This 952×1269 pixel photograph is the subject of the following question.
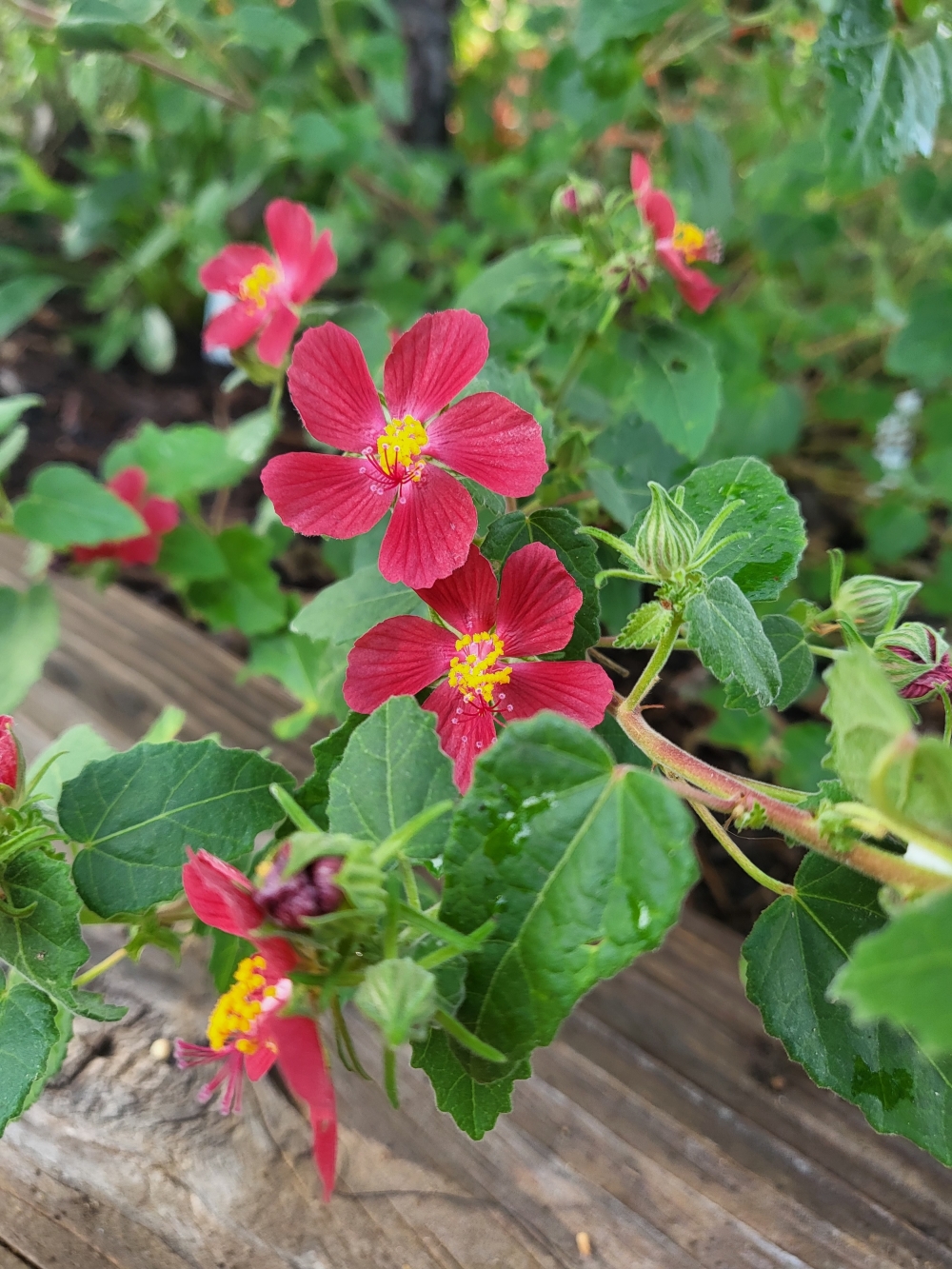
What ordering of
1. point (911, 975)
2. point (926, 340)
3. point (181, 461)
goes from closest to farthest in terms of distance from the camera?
point (911, 975) → point (181, 461) → point (926, 340)

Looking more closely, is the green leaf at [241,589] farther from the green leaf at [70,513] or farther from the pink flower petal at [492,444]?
the pink flower petal at [492,444]

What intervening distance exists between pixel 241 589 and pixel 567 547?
0.56 m

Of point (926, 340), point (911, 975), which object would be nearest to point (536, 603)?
point (911, 975)

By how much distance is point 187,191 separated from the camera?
136 cm

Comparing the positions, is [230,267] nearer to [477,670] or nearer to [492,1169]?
[477,670]

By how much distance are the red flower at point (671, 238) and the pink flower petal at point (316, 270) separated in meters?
0.24

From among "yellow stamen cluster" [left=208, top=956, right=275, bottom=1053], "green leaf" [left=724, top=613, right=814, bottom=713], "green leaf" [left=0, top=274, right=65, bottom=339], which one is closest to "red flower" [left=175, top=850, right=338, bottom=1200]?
"yellow stamen cluster" [left=208, top=956, right=275, bottom=1053]

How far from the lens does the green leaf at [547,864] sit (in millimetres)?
341

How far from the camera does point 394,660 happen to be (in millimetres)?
460

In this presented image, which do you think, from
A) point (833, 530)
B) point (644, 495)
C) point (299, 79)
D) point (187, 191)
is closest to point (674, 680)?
point (644, 495)

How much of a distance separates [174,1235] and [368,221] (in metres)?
1.32

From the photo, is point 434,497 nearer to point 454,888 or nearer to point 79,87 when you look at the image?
point 454,888

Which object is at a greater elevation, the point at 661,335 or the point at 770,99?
the point at 770,99

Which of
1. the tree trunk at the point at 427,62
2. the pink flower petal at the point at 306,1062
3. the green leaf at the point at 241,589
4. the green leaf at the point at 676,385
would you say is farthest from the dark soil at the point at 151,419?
the pink flower petal at the point at 306,1062
